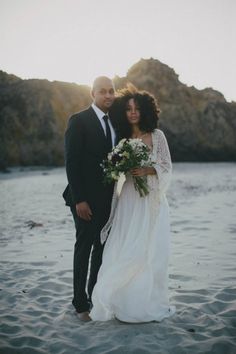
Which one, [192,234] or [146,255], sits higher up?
[146,255]

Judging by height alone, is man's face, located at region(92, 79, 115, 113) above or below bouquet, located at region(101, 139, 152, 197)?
above

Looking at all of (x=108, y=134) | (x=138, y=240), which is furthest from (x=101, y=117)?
(x=138, y=240)

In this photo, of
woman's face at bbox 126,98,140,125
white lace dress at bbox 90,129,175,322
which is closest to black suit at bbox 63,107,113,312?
white lace dress at bbox 90,129,175,322

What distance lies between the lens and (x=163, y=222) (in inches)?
163

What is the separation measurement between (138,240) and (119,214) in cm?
35

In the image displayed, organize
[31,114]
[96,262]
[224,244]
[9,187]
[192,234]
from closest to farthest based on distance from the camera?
1. [96,262]
2. [224,244]
3. [192,234]
4. [9,187]
5. [31,114]

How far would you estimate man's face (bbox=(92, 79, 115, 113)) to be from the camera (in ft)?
14.1

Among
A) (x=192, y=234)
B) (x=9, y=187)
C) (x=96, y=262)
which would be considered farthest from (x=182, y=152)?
(x=96, y=262)

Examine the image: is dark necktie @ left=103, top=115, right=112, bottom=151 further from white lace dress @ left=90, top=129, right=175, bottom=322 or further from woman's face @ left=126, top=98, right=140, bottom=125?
white lace dress @ left=90, top=129, right=175, bottom=322

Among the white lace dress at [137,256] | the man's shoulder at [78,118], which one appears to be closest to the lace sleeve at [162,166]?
the white lace dress at [137,256]

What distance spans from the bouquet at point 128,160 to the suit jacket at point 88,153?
0.19m

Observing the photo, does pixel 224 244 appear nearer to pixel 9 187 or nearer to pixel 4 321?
pixel 4 321

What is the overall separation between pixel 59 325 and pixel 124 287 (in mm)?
745

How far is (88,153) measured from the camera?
423 centimetres
